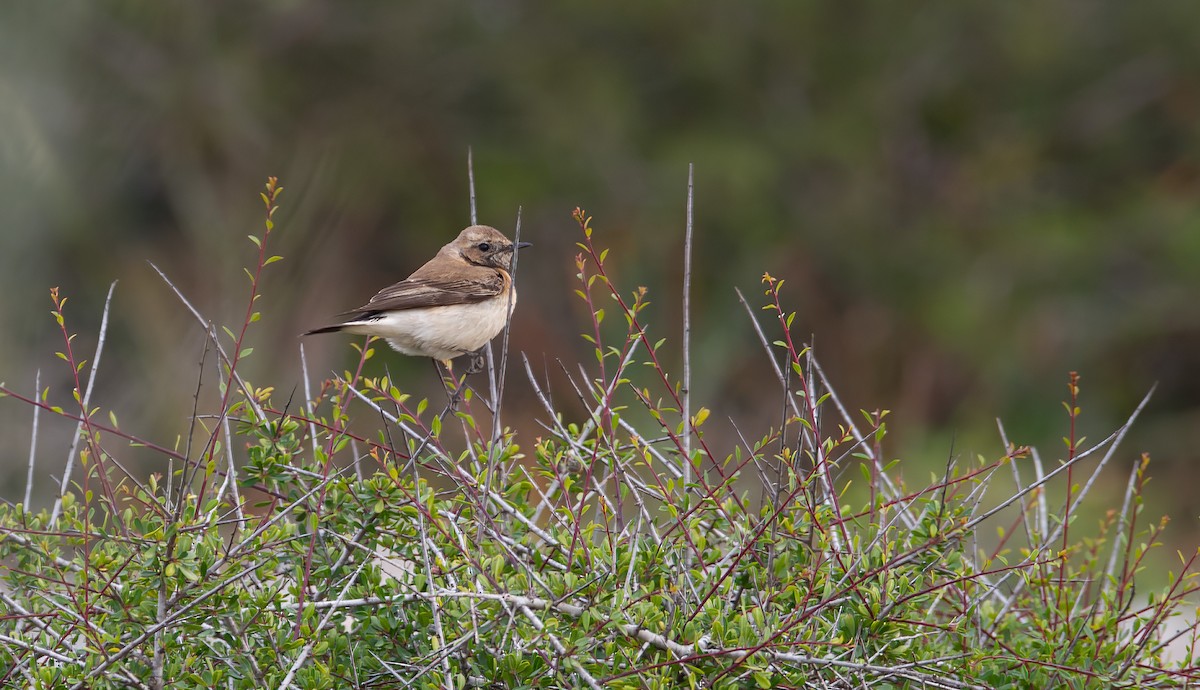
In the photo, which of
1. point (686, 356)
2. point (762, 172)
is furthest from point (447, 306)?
point (762, 172)

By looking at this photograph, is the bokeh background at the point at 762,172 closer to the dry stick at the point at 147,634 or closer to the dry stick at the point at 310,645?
the dry stick at the point at 310,645

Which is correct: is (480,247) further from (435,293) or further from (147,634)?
(147,634)

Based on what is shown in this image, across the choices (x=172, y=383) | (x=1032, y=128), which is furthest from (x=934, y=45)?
(x=172, y=383)

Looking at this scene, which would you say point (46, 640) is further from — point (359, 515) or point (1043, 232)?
point (1043, 232)

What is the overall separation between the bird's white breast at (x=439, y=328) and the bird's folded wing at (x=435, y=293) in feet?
0.10

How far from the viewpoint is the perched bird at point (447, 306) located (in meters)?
4.94

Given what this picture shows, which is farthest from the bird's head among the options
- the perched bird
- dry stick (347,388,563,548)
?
dry stick (347,388,563,548)

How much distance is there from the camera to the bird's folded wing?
502 centimetres

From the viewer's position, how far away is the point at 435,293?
5.21 meters

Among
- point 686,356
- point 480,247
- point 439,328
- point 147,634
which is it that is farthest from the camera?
point 480,247

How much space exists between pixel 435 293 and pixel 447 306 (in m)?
0.08

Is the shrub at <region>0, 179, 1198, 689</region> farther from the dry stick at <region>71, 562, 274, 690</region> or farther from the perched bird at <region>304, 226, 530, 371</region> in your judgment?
the perched bird at <region>304, 226, 530, 371</region>

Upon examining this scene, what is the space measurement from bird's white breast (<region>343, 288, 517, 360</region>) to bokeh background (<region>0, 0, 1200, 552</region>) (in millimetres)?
5732

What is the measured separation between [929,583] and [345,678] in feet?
4.33
